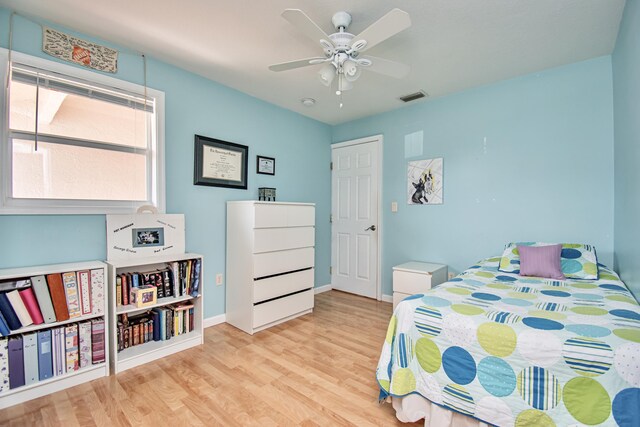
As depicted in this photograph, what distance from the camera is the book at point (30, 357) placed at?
67.6 inches

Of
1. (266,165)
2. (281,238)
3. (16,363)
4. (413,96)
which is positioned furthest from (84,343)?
(413,96)

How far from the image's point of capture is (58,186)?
209 cm

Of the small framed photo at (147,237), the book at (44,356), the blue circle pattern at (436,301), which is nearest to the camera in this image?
the blue circle pattern at (436,301)

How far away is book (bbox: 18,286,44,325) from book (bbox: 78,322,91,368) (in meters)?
0.21

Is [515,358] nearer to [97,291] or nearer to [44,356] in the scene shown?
[97,291]

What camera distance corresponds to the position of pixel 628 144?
186 cm

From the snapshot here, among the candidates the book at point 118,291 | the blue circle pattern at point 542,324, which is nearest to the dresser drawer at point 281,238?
the book at point 118,291

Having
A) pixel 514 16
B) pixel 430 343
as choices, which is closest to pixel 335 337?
pixel 430 343

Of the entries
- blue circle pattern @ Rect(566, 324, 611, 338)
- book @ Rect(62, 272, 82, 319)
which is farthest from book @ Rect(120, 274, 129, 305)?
blue circle pattern @ Rect(566, 324, 611, 338)

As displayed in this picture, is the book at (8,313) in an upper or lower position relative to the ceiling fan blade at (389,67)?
lower

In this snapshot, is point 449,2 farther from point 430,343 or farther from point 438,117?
point 430,343

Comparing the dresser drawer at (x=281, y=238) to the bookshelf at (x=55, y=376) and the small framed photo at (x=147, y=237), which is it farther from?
the bookshelf at (x=55, y=376)

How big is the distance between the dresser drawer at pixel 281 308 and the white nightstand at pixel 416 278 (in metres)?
0.95

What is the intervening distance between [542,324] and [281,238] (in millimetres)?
2130
